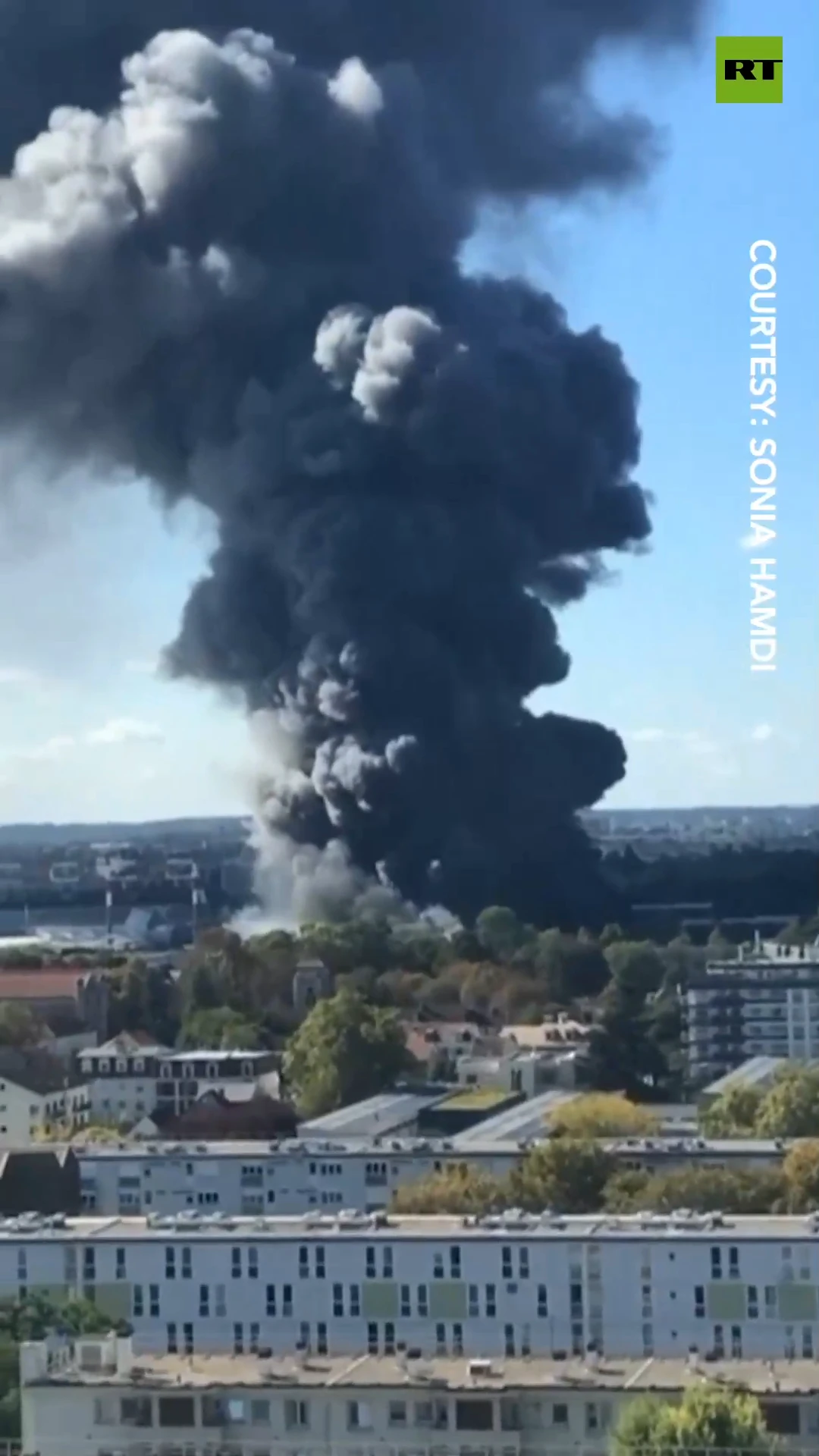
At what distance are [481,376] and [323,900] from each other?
3142 mm

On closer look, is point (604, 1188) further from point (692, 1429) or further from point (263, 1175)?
point (692, 1429)

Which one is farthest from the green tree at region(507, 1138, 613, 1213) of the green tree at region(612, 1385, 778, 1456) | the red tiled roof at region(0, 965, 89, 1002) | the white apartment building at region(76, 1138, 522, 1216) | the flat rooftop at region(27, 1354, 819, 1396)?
the red tiled roof at region(0, 965, 89, 1002)

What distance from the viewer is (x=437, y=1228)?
10.5 metres

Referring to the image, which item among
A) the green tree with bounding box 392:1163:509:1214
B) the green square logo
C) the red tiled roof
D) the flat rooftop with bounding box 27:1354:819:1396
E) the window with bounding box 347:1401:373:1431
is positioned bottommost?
the window with bounding box 347:1401:373:1431

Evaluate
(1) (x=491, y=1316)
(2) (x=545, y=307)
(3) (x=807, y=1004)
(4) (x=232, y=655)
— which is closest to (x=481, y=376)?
(2) (x=545, y=307)

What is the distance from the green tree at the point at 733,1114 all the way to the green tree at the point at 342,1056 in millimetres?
1940

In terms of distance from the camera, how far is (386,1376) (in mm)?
8164

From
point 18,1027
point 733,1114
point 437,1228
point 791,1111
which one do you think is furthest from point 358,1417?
point 18,1027

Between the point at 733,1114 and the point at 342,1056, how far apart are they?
2.56 meters

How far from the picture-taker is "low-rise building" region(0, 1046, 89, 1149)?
16.0 m

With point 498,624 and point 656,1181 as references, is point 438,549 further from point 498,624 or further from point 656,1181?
point 656,1181

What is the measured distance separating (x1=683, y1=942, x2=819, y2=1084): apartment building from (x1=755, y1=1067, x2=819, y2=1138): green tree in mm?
2643

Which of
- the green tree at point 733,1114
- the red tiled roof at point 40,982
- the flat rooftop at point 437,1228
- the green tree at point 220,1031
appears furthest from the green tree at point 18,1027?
the flat rooftop at point 437,1228

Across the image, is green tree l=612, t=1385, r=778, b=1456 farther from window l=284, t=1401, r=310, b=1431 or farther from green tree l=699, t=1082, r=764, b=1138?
green tree l=699, t=1082, r=764, b=1138
